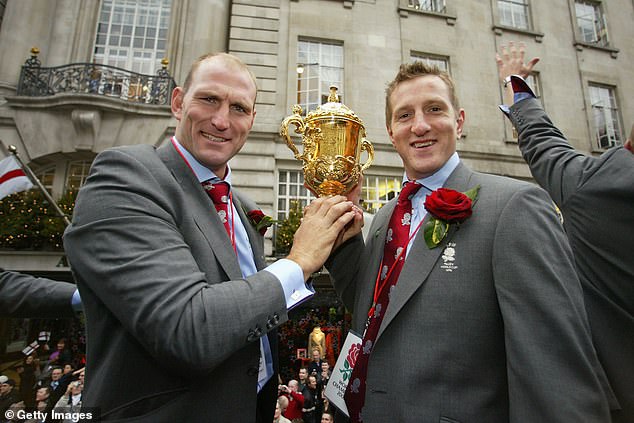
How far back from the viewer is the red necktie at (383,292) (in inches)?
82.0

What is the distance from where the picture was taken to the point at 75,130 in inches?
463

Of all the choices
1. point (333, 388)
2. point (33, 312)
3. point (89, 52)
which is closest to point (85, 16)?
point (89, 52)

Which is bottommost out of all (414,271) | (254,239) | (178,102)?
(414,271)

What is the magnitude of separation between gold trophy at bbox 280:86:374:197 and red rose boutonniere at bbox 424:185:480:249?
742mm

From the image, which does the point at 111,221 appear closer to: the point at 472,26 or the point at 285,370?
the point at 285,370

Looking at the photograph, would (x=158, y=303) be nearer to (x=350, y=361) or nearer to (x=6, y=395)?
(x=350, y=361)

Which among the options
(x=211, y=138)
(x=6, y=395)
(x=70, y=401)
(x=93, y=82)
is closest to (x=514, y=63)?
(x=211, y=138)

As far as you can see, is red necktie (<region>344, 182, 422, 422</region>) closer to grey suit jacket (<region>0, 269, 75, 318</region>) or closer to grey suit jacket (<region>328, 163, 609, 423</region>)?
grey suit jacket (<region>328, 163, 609, 423</region>)

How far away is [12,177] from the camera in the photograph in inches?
353

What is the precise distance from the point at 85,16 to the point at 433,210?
16.4 metres

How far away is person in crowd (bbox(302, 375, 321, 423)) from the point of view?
8406mm

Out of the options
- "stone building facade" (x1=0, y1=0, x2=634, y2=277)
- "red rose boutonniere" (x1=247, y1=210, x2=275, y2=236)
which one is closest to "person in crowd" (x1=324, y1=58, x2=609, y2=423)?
"red rose boutonniere" (x1=247, y1=210, x2=275, y2=236)

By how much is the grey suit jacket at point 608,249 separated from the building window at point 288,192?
9.66 m

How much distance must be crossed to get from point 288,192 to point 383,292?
992cm
